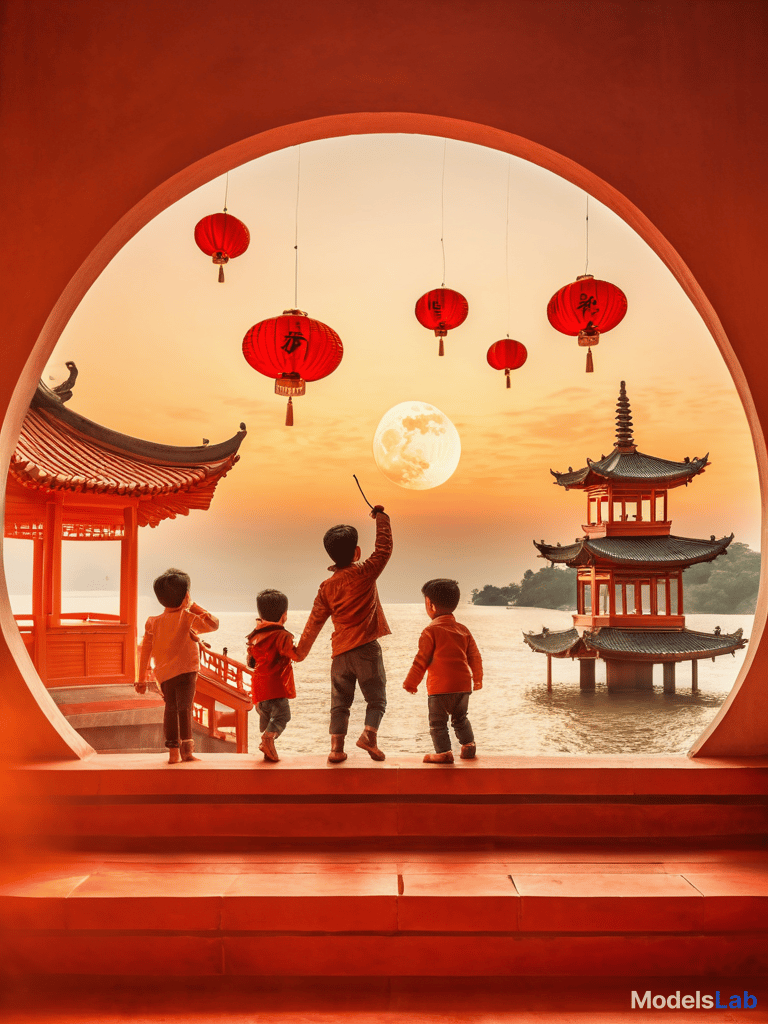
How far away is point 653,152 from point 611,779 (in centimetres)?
254

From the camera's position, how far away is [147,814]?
7.68 feet

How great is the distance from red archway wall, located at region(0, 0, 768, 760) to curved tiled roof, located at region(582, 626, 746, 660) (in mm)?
17651

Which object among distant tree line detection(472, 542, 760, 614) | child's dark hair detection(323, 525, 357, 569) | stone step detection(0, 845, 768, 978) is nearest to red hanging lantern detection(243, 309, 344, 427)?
child's dark hair detection(323, 525, 357, 569)

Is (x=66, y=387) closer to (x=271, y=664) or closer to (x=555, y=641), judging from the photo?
(x=271, y=664)

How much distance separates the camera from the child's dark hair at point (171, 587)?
9.20ft

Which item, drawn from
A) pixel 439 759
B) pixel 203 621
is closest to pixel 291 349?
pixel 203 621

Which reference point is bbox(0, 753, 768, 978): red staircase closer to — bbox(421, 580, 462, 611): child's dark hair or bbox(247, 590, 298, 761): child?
bbox(247, 590, 298, 761): child

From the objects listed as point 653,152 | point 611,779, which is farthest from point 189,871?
point 653,152

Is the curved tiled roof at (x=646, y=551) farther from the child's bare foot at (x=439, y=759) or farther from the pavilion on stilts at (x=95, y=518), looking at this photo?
the child's bare foot at (x=439, y=759)

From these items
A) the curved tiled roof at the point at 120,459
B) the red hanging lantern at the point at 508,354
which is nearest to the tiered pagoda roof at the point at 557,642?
the red hanging lantern at the point at 508,354

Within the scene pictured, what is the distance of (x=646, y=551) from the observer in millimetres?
17750

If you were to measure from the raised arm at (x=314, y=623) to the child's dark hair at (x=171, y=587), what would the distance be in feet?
1.96

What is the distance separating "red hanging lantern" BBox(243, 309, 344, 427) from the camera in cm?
397

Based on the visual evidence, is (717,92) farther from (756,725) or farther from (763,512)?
(756,725)
